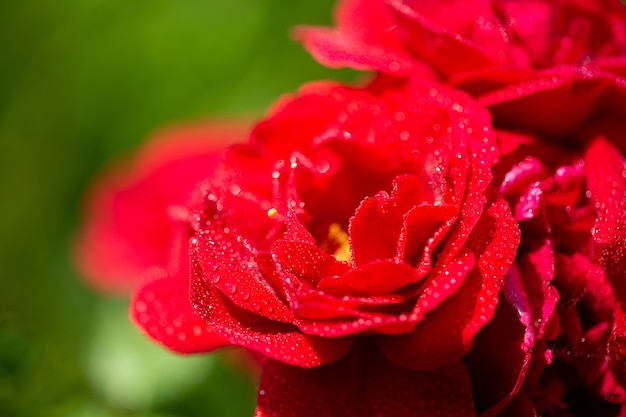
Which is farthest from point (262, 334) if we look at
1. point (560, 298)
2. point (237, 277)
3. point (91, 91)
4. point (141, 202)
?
point (91, 91)

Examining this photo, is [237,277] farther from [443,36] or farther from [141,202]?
[141,202]

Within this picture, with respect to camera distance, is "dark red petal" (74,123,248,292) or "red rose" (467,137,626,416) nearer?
"red rose" (467,137,626,416)

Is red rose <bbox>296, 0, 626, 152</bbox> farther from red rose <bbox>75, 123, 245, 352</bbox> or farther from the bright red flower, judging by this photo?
red rose <bbox>75, 123, 245, 352</bbox>

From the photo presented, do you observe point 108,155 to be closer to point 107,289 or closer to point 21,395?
point 107,289

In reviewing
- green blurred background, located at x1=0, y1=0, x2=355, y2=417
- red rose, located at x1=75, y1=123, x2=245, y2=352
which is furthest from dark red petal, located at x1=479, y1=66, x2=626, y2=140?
green blurred background, located at x1=0, y1=0, x2=355, y2=417

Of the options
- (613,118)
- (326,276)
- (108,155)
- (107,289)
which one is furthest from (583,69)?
(108,155)

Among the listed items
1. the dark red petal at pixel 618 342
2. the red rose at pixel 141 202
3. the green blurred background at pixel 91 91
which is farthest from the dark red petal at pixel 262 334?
the green blurred background at pixel 91 91
